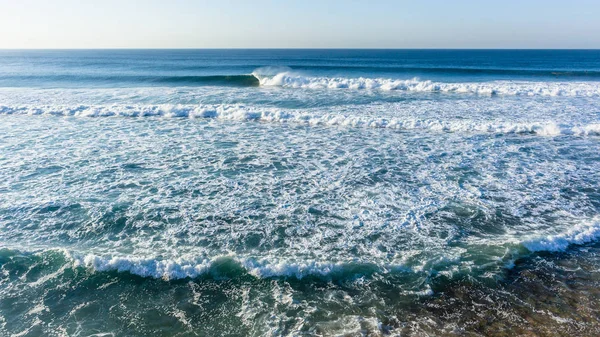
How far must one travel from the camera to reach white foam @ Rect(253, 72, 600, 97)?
73.9 feet

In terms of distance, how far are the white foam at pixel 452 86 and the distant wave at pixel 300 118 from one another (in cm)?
1000

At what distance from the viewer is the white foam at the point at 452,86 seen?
73.9 feet

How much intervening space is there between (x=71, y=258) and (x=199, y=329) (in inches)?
118

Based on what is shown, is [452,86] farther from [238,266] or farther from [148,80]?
[148,80]

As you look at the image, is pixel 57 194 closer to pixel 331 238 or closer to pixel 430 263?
pixel 331 238

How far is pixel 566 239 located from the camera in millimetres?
6289

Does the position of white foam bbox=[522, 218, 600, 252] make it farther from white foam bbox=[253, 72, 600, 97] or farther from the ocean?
white foam bbox=[253, 72, 600, 97]

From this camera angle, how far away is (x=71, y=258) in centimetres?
585

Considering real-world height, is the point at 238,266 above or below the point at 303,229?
below

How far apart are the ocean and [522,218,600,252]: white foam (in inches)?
1.3

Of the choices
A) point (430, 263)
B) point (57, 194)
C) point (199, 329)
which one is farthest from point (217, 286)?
point (57, 194)

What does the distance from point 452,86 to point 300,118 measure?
15252 mm

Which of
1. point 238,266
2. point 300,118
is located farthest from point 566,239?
point 300,118

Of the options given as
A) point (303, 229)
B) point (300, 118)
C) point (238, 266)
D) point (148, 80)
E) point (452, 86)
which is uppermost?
point (148, 80)
